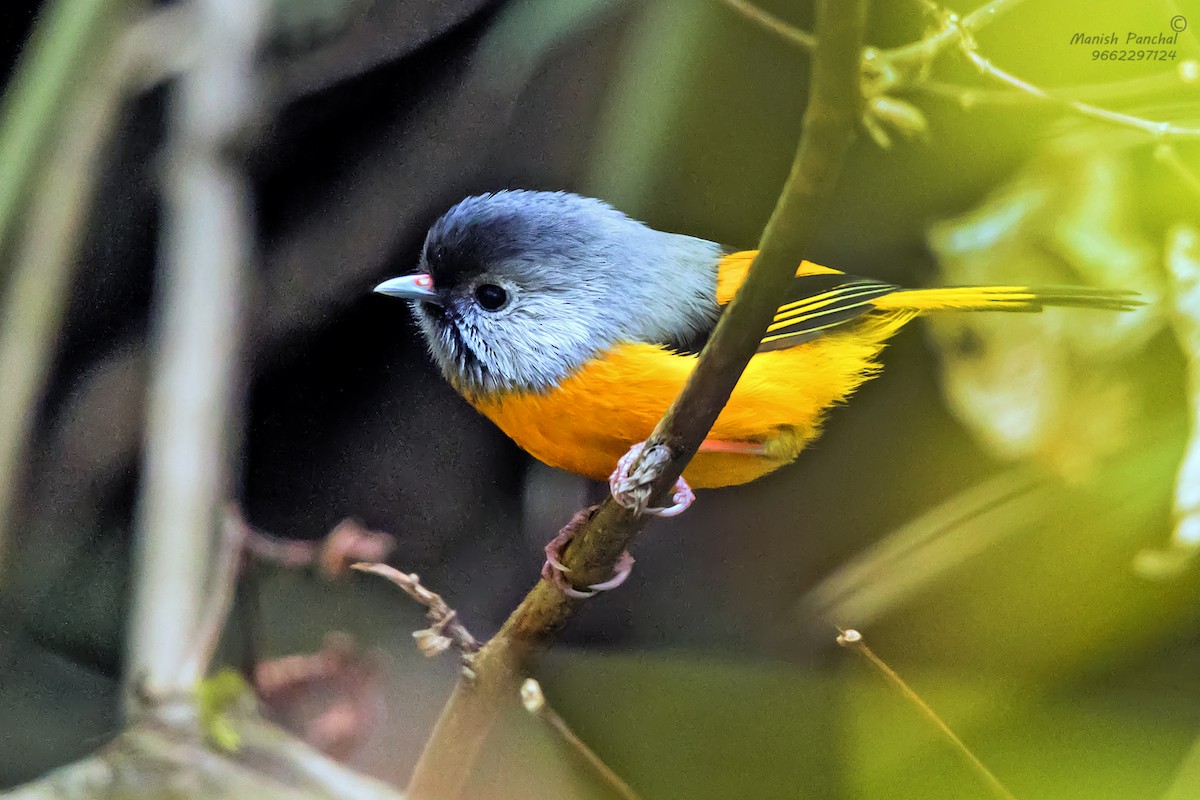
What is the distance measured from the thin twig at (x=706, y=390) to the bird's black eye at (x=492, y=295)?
1.12 ft

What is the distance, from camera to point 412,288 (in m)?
1.30

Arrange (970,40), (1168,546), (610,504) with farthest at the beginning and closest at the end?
(1168,546), (970,40), (610,504)

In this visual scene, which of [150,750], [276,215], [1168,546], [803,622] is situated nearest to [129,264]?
[276,215]

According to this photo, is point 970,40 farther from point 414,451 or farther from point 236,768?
point 236,768

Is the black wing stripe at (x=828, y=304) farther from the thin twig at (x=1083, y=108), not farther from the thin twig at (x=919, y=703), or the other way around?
the thin twig at (x=919, y=703)

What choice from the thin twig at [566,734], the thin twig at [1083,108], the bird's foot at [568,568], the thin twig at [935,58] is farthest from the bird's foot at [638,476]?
the thin twig at [1083,108]

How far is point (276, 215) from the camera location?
1.35 metres

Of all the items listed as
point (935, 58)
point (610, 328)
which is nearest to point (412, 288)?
point (610, 328)

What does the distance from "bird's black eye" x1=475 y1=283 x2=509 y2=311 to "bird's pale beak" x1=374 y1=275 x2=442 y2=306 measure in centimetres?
6

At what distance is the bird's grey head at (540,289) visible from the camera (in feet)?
4.22

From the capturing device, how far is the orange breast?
1.25 metres

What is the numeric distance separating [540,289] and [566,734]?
27.7 inches

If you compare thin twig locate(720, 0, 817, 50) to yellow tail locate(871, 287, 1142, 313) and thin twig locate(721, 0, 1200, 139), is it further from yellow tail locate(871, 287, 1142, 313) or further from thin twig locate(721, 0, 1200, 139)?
yellow tail locate(871, 287, 1142, 313)

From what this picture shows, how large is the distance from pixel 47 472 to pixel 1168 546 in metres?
1.84
